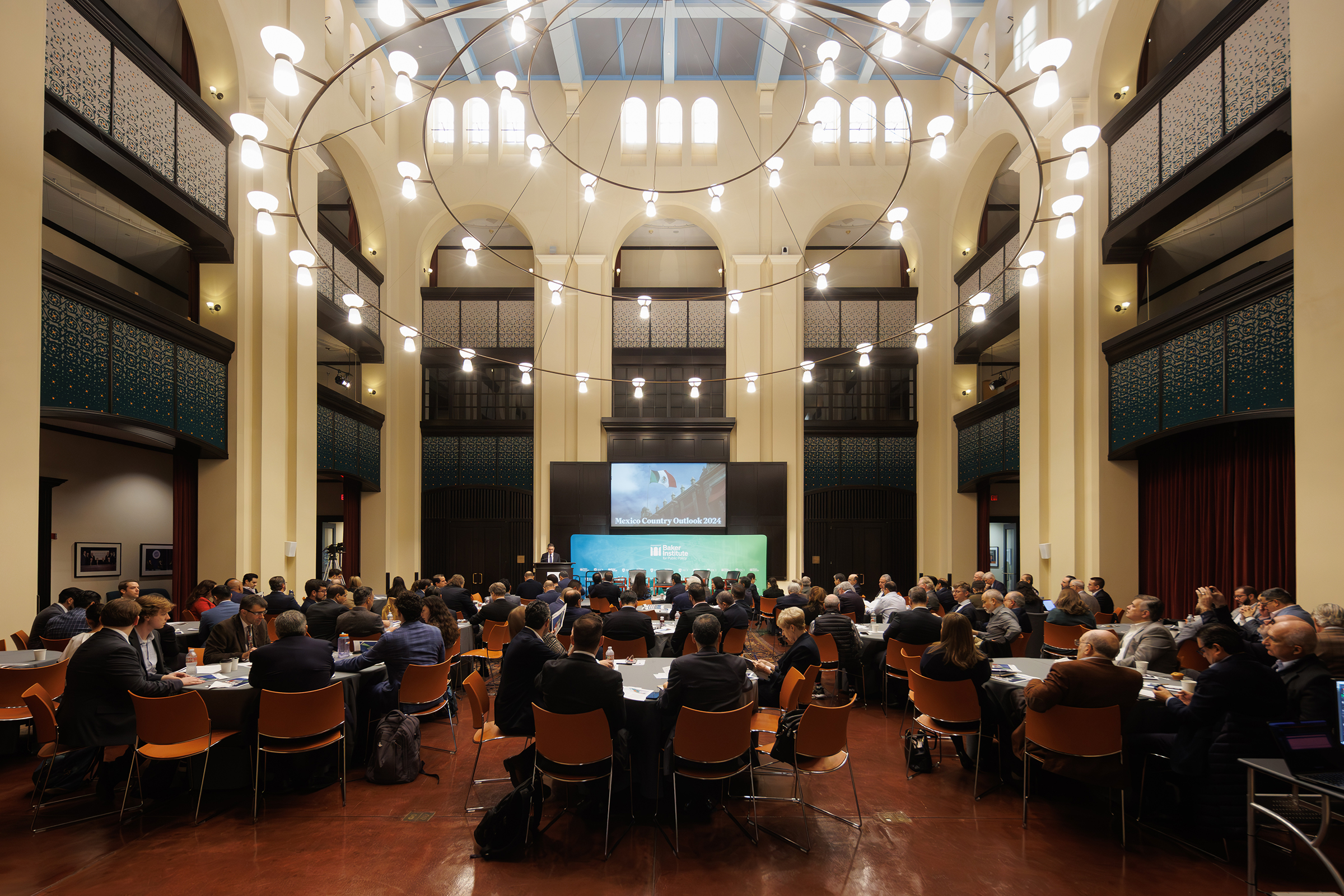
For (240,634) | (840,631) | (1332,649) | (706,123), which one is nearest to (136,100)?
(240,634)

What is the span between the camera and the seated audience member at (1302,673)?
3.77m

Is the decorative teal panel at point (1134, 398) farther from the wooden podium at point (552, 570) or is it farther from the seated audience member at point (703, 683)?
the wooden podium at point (552, 570)

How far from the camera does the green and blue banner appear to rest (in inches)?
628

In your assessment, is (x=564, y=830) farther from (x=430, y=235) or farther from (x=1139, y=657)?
(x=430, y=235)

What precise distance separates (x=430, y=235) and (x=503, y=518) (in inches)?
278

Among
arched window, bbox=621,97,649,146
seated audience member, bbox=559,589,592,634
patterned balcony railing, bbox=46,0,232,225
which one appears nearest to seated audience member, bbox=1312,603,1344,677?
seated audience member, bbox=559,589,592,634

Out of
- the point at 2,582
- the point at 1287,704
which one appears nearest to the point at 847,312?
the point at 1287,704

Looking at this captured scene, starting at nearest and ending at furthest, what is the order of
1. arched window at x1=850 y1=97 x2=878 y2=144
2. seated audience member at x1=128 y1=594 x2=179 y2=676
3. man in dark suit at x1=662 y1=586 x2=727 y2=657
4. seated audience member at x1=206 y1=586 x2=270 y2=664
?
seated audience member at x1=128 y1=594 x2=179 y2=676 → seated audience member at x1=206 y1=586 x2=270 y2=664 → man in dark suit at x1=662 y1=586 x2=727 y2=657 → arched window at x1=850 y1=97 x2=878 y2=144

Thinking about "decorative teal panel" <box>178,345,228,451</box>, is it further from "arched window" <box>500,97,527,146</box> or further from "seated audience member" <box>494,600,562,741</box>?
"arched window" <box>500,97,527,146</box>

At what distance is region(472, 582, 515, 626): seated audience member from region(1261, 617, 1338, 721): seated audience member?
647cm

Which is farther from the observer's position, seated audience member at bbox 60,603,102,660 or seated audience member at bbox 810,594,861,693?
seated audience member at bbox 810,594,861,693

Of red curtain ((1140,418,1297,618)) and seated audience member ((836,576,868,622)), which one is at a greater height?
red curtain ((1140,418,1297,618))

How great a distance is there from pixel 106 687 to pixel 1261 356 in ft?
33.8

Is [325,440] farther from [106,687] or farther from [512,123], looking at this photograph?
[106,687]
